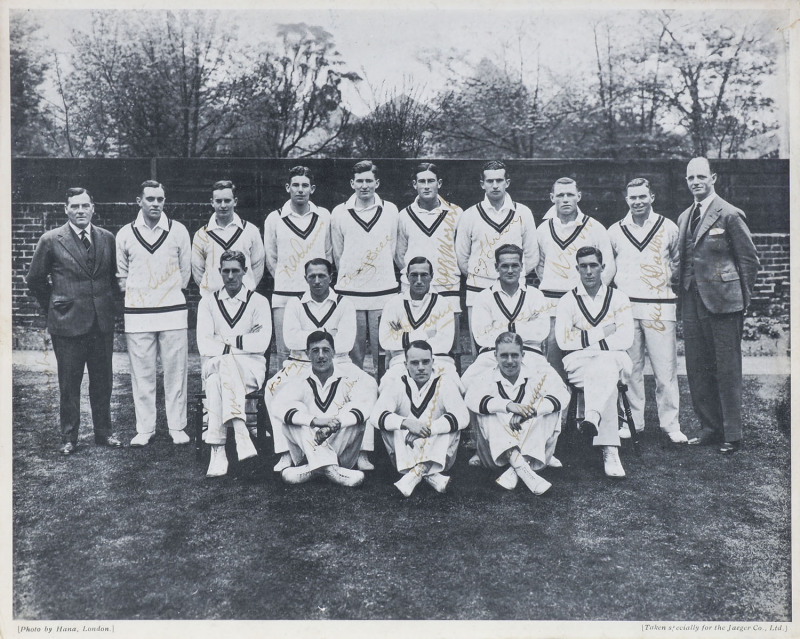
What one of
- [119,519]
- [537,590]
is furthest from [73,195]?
[537,590]

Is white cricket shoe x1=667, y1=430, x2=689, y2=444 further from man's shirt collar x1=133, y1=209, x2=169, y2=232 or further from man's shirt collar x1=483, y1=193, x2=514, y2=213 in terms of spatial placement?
man's shirt collar x1=133, y1=209, x2=169, y2=232

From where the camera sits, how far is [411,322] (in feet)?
13.9

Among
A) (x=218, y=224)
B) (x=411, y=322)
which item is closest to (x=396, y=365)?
(x=411, y=322)

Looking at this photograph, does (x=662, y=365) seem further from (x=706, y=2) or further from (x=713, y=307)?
(x=706, y=2)

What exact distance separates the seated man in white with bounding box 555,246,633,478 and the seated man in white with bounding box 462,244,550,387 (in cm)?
19

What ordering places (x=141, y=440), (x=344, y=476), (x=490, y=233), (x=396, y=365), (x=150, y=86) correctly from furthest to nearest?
(x=150, y=86) < (x=490, y=233) < (x=141, y=440) < (x=396, y=365) < (x=344, y=476)

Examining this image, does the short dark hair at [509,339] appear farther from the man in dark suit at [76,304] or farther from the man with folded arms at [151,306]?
the man in dark suit at [76,304]

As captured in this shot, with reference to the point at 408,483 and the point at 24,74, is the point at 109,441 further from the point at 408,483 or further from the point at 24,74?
the point at 24,74

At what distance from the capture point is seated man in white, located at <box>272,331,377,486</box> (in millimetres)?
3652

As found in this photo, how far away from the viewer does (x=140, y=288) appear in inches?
174

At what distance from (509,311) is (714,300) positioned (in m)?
1.36

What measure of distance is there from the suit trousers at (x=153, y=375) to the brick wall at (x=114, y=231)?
59 centimetres

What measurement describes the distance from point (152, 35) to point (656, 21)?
3.37m

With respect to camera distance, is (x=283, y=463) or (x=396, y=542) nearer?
(x=396, y=542)
